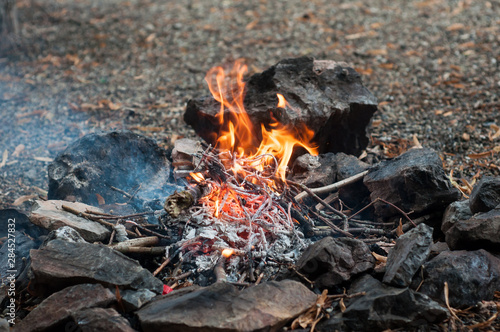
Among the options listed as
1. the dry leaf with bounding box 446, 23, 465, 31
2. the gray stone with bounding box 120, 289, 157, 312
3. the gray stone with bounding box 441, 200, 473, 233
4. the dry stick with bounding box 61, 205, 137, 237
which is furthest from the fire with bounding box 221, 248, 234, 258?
the dry leaf with bounding box 446, 23, 465, 31

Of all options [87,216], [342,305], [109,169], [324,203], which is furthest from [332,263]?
[109,169]

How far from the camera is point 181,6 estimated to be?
376 inches

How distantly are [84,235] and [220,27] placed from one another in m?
6.11

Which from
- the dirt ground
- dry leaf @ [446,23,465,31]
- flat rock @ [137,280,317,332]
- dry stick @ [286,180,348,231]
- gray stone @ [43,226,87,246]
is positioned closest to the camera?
flat rock @ [137,280,317,332]

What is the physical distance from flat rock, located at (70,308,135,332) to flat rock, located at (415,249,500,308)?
5.76 feet

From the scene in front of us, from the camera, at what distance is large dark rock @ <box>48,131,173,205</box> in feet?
13.3

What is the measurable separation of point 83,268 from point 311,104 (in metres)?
2.41

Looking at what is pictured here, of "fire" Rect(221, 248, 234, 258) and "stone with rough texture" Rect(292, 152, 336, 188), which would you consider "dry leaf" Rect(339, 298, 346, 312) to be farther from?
"stone with rough texture" Rect(292, 152, 336, 188)

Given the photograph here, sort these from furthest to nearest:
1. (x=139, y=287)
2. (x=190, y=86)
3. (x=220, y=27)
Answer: (x=220, y=27) → (x=190, y=86) → (x=139, y=287)

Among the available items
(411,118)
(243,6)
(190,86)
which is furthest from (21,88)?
(411,118)

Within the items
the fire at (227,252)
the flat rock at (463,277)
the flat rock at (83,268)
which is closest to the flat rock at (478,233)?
the flat rock at (463,277)

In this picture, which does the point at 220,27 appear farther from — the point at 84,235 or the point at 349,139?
the point at 84,235

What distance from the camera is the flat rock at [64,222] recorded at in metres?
3.52

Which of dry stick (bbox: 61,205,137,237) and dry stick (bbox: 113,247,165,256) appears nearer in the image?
dry stick (bbox: 113,247,165,256)
